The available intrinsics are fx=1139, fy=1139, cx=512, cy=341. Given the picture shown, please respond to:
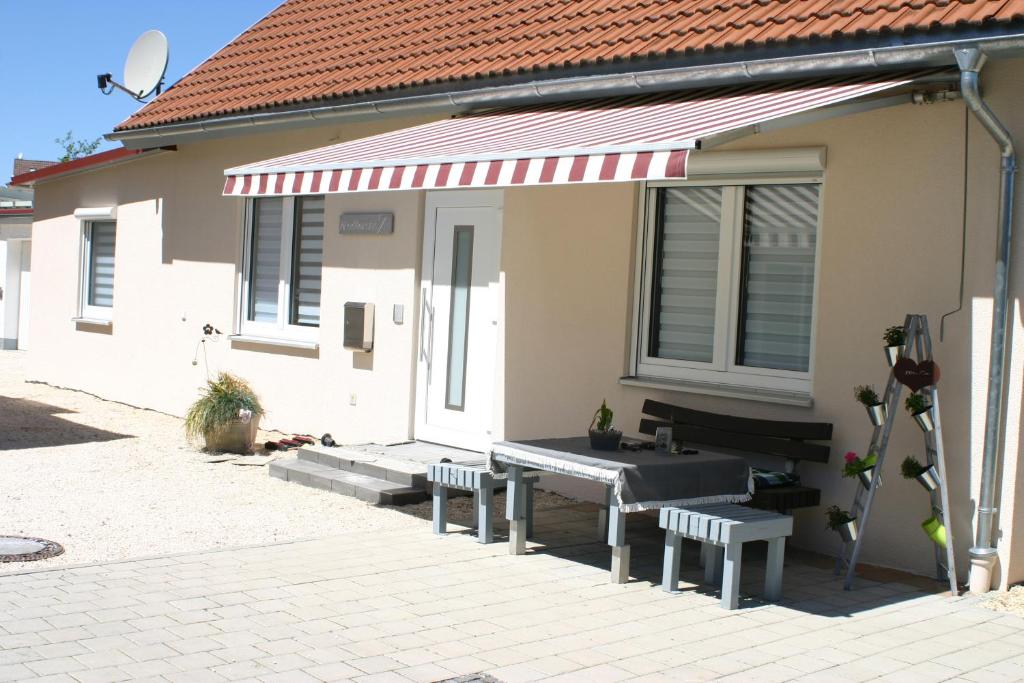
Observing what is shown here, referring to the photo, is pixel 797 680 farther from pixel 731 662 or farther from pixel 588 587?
pixel 588 587

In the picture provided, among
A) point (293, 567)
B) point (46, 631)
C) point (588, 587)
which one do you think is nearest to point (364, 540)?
point (293, 567)

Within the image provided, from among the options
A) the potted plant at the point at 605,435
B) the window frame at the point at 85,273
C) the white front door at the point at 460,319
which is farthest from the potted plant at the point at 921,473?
the window frame at the point at 85,273

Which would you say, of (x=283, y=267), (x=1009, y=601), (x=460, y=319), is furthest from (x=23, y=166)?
(x=1009, y=601)

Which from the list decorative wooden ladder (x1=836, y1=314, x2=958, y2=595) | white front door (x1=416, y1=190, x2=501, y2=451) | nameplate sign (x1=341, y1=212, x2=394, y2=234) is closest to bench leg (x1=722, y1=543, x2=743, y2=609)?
decorative wooden ladder (x1=836, y1=314, x2=958, y2=595)

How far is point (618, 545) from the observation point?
316 inches

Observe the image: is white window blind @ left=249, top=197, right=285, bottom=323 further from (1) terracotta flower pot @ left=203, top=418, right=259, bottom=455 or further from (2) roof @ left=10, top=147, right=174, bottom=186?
(2) roof @ left=10, top=147, right=174, bottom=186

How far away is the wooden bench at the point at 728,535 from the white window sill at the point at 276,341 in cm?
726

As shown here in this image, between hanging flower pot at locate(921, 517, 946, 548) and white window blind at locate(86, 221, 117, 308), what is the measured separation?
45.9 feet

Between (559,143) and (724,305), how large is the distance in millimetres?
2692

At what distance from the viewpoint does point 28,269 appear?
90.9ft

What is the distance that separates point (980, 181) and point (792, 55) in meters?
1.78

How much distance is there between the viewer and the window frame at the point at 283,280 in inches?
578

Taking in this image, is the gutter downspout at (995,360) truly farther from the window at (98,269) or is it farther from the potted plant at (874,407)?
the window at (98,269)

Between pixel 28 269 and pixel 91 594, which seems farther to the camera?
pixel 28 269
